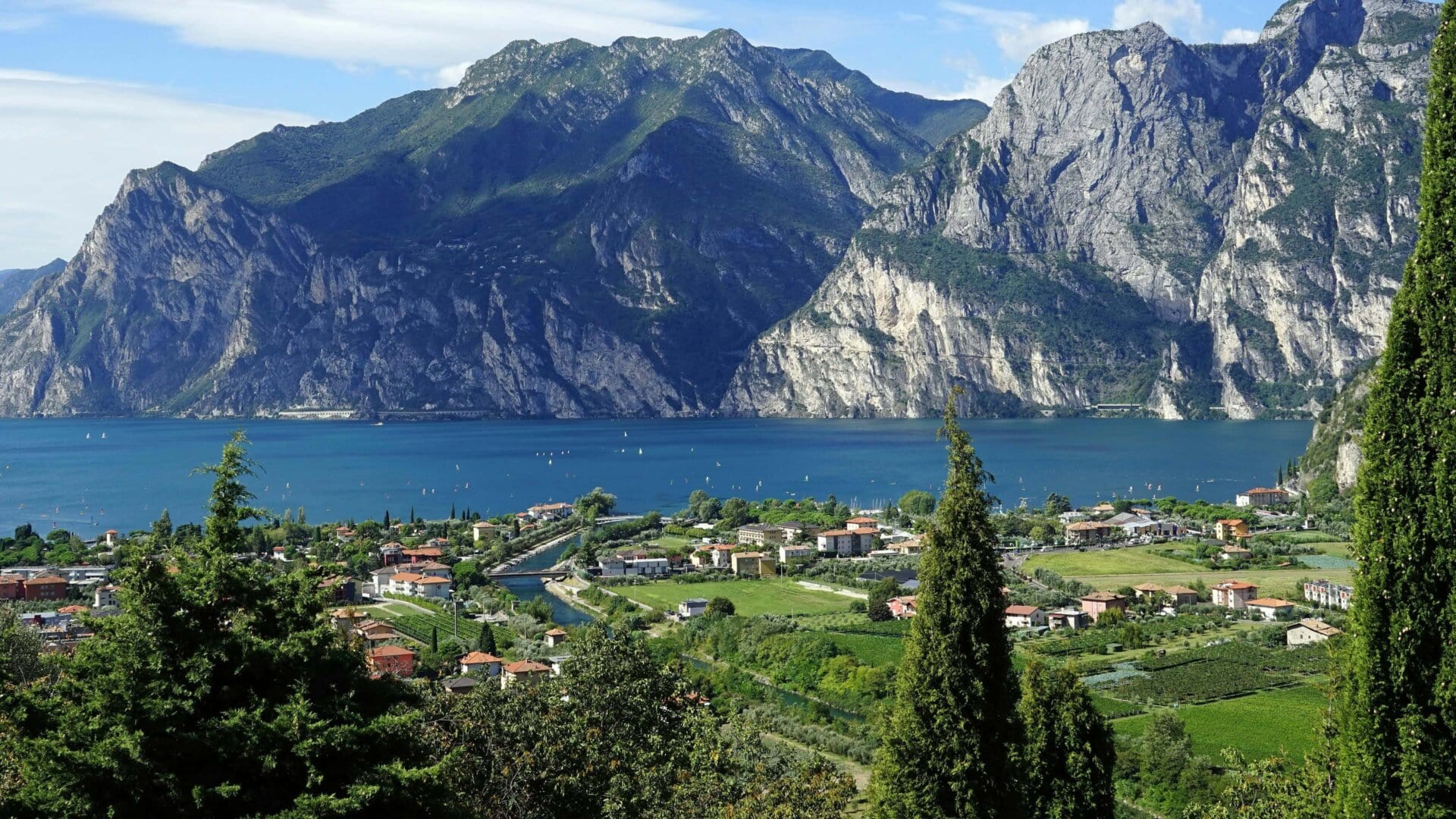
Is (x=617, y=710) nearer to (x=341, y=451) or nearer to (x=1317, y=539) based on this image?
(x=1317, y=539)

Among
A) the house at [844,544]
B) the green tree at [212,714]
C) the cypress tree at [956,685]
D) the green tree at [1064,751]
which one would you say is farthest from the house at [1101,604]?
the green tree at [212,714]

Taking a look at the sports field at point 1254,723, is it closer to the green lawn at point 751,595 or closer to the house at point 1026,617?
the house at point 1026,617

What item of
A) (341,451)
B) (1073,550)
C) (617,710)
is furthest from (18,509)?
(617,710)

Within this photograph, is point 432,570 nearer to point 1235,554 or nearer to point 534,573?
point 534,573

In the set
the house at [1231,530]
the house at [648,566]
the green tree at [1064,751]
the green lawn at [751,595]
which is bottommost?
the green lawn at [751,595]

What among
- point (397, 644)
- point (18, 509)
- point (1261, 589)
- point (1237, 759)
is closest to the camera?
point (1237, 759)

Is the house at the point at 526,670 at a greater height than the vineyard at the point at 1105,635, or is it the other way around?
the house at the point at 526,670

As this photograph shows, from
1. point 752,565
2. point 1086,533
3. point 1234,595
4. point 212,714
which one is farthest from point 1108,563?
point 212,714

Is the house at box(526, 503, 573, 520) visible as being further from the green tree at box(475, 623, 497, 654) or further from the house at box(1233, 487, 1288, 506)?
the house at box(1233, 487, 1288, 506)
